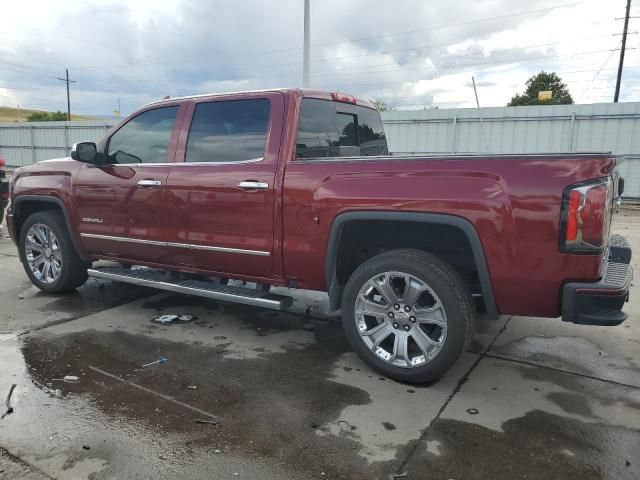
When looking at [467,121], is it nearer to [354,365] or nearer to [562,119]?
[562,119]

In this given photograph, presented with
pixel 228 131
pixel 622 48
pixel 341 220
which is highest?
pixel 622 48

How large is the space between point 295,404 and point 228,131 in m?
2.29

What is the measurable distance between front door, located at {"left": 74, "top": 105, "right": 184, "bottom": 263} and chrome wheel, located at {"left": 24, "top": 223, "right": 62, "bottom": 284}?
0.60 m

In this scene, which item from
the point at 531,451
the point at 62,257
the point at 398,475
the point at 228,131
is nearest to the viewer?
the point at 398,475

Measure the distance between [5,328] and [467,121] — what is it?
15.6 metres

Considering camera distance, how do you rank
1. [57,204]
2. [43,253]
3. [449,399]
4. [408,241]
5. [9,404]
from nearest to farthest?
[9,404], [449,399], [408,241], [57,204], [43,253]

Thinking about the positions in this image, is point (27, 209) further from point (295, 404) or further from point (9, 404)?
point (295, 404)

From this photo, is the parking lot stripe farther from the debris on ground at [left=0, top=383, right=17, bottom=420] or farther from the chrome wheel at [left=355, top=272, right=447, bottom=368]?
the chrome wheel at [left=355, top=272, right=447, bottom=368]

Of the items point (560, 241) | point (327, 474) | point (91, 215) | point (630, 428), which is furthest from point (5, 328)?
point (630, 428)

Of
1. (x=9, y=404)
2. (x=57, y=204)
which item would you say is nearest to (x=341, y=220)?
(x=9, y=404)

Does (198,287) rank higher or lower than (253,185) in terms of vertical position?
lower

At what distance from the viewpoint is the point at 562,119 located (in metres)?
15.7

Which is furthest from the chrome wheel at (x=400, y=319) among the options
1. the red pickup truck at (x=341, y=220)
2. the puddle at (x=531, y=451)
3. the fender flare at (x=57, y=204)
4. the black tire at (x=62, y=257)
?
the black tire at (x=62, y=257)

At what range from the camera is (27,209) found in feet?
18.4
